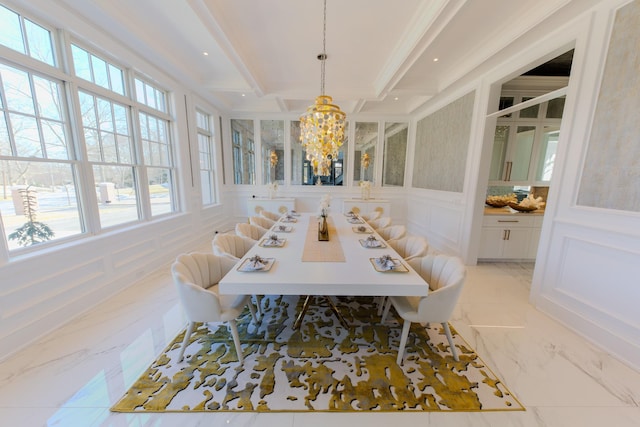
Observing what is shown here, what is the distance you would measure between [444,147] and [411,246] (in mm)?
2919

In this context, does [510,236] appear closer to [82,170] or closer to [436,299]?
[436,299]

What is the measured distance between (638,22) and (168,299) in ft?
16.2

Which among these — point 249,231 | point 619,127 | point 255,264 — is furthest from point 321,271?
point 619,127

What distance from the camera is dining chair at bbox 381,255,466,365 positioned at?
162 centimetres

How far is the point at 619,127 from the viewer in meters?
1.88

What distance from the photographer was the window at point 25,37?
74.2 inches

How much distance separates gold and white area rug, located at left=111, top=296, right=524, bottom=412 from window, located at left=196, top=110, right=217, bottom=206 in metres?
3.80

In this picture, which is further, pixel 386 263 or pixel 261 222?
pixel 261 222

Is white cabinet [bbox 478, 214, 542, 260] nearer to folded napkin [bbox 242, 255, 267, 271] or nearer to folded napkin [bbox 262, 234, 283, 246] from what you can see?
folded napkin [bbox 262, 234, 283, 246]

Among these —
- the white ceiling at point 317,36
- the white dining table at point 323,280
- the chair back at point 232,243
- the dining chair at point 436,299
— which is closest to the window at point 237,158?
the white ceiling at point 317,36

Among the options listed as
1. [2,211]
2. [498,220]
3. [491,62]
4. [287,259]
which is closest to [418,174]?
[498,220]

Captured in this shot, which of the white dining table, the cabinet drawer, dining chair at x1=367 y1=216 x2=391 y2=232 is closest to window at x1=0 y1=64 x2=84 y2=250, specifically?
the white dining table

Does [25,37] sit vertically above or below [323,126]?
above

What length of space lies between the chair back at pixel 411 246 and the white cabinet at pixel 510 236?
2015 millimetres
